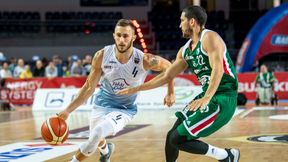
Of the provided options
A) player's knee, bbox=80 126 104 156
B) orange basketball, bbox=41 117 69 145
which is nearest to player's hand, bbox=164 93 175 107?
player's knee, bbox=80 126 104 156

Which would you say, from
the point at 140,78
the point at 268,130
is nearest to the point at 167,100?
the point at 140,78

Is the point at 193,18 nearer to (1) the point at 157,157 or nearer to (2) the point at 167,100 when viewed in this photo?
(2) the point at 167,100

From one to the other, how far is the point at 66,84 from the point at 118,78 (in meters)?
15.7

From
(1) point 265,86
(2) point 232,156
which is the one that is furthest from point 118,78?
(1) point 265,86

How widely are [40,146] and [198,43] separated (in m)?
4.32

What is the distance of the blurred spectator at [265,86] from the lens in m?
19.5

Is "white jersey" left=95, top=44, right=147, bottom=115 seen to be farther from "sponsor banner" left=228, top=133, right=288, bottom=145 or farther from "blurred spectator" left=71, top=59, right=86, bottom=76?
"blurred spectator" left=71, top=59, right=86, bottom=76

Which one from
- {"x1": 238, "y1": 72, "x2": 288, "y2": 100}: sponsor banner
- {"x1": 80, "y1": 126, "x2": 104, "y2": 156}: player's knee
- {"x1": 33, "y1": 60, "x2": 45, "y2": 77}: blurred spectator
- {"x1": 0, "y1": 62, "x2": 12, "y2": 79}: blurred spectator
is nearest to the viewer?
{"x1": 80, "y1": 126, "x2": 104, "y2": 156}: player's knee

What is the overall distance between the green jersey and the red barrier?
1533 centimetres

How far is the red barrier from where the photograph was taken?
68.3 feet

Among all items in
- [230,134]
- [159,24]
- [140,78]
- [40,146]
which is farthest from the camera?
[159,24]

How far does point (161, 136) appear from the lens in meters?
10.5

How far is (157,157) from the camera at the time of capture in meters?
7.70

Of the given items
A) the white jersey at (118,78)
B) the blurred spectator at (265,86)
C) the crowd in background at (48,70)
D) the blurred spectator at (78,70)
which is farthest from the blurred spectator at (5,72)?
the white jersey at (118,78)
